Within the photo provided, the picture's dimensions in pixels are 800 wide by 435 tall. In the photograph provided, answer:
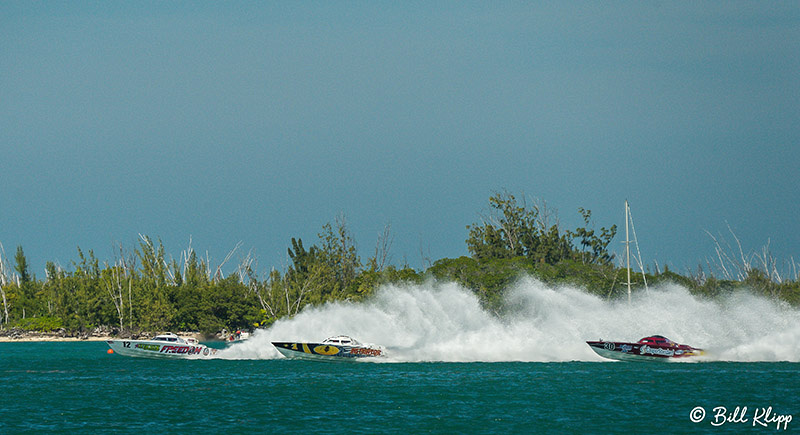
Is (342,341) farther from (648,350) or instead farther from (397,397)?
(648,350)

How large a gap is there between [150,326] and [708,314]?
67.5 m

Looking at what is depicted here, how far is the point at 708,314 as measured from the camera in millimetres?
75000

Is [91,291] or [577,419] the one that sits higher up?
[91,291]

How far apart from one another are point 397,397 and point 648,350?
839 inches

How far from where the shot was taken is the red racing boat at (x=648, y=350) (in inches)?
2392

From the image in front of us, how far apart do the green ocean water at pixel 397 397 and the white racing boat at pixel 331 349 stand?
1032 mm

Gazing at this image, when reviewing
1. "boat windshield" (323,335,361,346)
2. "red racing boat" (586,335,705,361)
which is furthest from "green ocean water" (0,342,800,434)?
"boat windshield" (323,335,361,346)

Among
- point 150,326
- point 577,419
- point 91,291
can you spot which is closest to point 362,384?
point 577,419

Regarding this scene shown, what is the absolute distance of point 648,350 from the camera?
200 feet

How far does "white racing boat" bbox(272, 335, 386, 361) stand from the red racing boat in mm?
15127

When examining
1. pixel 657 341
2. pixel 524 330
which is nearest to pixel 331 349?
pixel 524 330

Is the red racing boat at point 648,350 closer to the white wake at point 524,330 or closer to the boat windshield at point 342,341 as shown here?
the white wake at point 524,330

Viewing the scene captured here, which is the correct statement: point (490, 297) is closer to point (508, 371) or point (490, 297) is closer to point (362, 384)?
point (508, 371)

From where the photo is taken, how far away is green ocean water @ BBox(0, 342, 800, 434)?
125 feet
